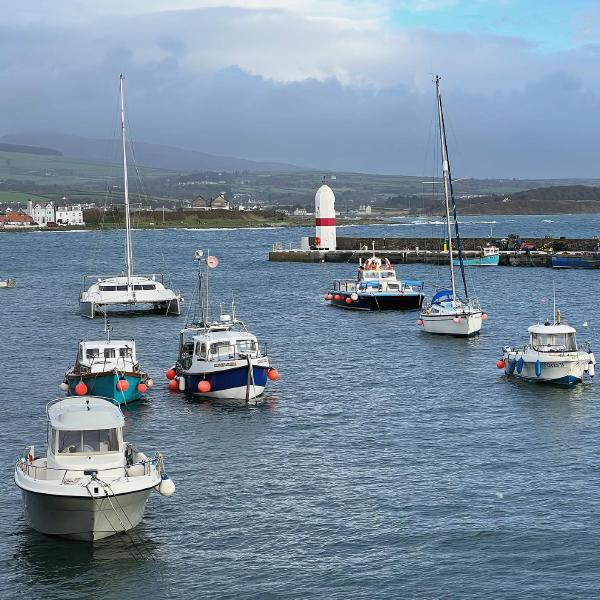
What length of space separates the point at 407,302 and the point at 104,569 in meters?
53.1

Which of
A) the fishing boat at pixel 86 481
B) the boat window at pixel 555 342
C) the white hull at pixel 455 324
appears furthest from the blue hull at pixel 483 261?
the fishing boat at pixel 86 481

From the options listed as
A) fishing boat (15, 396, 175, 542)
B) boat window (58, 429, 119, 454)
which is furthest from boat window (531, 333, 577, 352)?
boat window (58, 429, 119, 454)

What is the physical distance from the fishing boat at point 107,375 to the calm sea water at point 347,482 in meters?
0.93

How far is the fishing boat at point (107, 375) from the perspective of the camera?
44312mm

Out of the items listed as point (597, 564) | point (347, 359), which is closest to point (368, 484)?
point (597, 564)

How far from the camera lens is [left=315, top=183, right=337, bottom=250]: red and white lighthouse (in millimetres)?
125569

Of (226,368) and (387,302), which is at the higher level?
(387,302)

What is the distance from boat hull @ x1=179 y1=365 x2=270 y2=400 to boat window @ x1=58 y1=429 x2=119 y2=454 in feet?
50.8

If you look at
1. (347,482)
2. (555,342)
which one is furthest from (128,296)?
(347,482)

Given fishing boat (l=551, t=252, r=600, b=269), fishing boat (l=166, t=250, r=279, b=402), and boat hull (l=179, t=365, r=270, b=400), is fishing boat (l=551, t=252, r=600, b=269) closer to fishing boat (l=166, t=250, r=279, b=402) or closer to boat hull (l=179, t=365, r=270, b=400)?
fishing boat (l=166, t=250, r=279, b=402)

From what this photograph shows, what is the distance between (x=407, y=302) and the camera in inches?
3103

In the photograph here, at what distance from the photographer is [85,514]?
1101 inches

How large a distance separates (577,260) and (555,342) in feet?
242

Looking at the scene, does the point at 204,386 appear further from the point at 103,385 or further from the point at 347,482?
the point at 347,482
